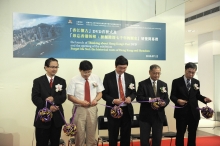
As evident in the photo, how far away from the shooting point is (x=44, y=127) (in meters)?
3.11

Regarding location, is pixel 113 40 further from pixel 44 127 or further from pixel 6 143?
pixel 6 143

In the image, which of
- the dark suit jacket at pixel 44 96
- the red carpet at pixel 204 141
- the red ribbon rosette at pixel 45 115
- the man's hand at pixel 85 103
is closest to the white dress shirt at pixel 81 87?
the man's hand at pixel 85 103

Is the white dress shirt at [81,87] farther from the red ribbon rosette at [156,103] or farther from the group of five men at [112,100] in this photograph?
the red ribbon rosette at [156,103]

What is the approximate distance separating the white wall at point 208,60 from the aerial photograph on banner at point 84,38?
330cm

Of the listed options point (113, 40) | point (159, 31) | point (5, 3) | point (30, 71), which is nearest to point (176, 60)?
point (159, 31)

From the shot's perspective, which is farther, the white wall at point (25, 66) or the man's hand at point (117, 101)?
the white wall at point (25, 66)

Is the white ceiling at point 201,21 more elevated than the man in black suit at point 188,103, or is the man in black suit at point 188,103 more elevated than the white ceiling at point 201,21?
the white ceiling at point 201,21

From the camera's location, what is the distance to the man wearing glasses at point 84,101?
337cm

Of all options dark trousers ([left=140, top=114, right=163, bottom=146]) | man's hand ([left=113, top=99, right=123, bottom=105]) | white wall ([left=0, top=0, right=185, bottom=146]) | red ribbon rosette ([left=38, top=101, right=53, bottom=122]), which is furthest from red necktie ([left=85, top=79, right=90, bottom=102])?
white wall ([left=0, top=0, right=185, bottom=146])

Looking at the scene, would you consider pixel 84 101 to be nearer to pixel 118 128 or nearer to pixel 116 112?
pixel 116 112

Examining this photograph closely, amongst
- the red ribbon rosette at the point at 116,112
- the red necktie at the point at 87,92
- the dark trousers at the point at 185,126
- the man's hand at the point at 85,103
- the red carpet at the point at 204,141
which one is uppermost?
the red necktie at the point at 87,92

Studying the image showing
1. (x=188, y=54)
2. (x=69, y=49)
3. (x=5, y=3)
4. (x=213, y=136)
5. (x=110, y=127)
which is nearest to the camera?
(x=110, y=127)

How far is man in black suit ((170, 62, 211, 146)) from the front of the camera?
376 cm

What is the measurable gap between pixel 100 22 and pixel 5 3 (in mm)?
1671
